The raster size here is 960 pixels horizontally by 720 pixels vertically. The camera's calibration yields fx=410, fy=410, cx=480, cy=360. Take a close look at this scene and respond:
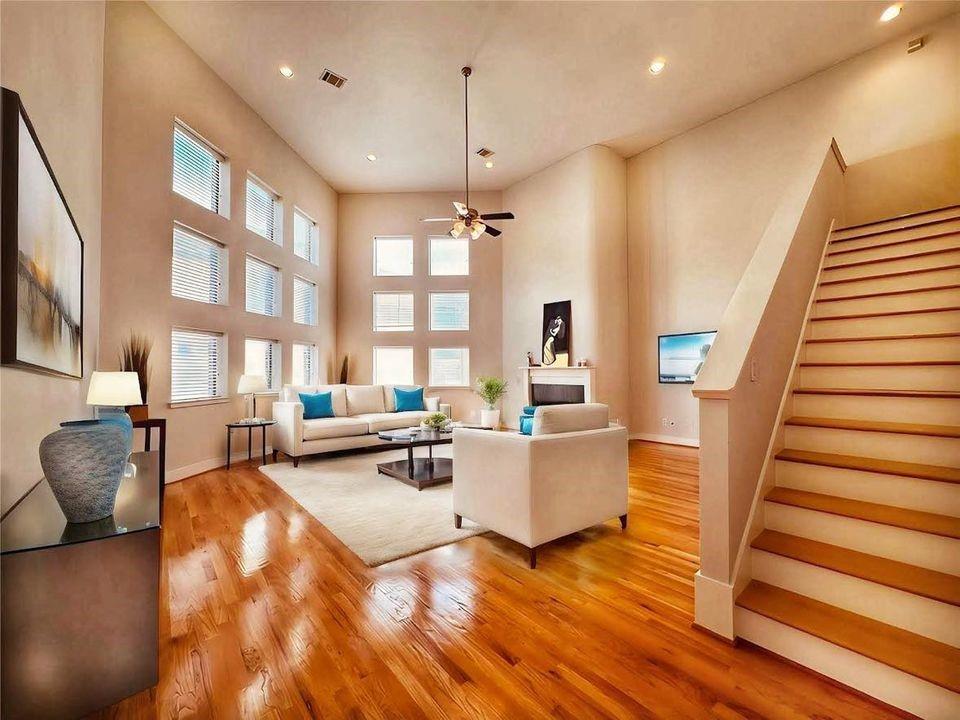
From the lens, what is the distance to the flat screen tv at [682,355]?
20.0 feet

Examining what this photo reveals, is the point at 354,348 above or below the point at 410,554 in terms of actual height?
above

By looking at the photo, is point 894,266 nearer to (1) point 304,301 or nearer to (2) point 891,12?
(2) point 891,12

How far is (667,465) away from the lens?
4.98 m

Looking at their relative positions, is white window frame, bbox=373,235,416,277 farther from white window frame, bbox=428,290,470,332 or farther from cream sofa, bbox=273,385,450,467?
cream sofa, bbox=273,385,450,467

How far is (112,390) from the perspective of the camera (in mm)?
2879

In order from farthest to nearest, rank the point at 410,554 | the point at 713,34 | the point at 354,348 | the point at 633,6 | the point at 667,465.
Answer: the point at 354,348 → the point at 667,465 → the point at 713,34 → the point at 633,6 → the point at 410,554

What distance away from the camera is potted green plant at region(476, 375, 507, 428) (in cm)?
786

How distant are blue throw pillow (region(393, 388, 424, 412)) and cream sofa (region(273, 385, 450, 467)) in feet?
0.39

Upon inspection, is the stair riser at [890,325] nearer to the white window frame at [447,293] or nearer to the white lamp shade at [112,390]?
the white lamp shade at [112,390]

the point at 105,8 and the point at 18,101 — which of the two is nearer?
the point at 18,101

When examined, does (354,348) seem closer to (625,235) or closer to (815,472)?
(625,235)

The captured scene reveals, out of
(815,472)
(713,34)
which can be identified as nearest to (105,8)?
(713,34)

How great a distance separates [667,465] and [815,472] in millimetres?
2989

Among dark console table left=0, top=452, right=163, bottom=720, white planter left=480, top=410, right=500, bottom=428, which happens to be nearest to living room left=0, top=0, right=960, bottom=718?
dark console table left=0, top=452, right=163, bottom=720
